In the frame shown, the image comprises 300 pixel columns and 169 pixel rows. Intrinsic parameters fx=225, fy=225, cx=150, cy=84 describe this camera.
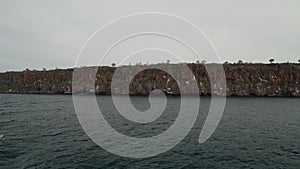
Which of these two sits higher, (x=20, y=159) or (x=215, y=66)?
(x=215, y=66)

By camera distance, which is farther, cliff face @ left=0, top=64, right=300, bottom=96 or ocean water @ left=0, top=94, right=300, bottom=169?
cliff face @ left=0, top=64, right=300, bottom=96

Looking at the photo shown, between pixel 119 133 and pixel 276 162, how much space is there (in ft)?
82.5

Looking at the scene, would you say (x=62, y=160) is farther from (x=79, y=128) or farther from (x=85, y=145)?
(x=79, y=128)

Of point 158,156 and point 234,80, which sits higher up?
point 234,80

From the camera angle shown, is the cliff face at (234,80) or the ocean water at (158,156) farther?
the cliff face at (234,80)

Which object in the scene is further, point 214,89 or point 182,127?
point 214,89

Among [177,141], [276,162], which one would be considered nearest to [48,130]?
[177,141]

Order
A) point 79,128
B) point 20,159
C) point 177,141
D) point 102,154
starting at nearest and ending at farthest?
point 20,159
point 102,154
point 177,141
point 79,128

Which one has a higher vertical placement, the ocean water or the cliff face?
the cliff face

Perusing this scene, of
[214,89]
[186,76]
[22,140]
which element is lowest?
[22,140]

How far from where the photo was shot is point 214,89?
158m

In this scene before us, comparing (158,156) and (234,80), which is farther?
(234,80)

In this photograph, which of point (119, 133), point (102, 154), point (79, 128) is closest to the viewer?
point (102, 154)

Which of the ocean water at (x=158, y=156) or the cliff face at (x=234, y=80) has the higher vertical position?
the cliff face at (x=234, y=80)
